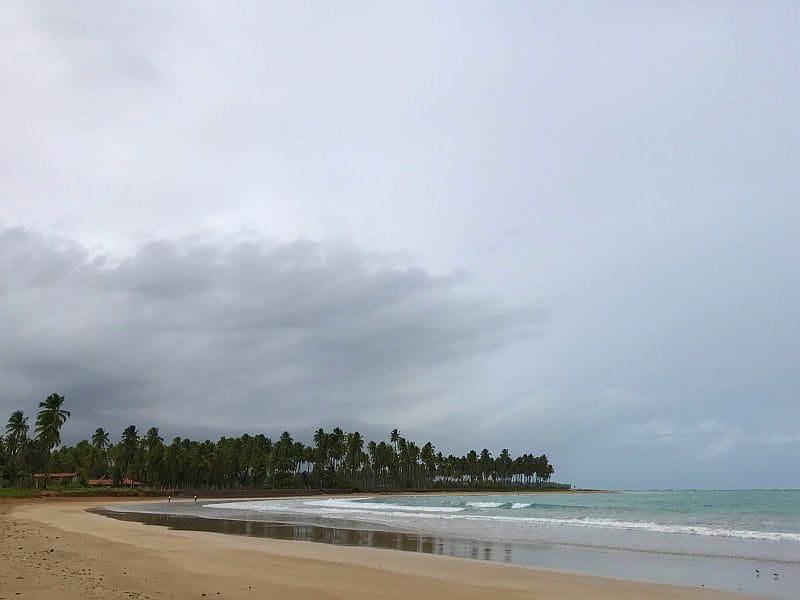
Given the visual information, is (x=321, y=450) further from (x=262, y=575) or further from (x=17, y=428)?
(x=262, y=575)

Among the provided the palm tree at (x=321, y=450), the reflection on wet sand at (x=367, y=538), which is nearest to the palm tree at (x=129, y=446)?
the palm tree at (x=321, y=450)

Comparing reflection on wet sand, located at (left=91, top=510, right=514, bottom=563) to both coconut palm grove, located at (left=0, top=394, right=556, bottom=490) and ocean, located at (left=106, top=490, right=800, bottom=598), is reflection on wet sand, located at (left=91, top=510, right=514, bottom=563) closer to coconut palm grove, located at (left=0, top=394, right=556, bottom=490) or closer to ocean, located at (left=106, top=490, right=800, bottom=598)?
ocean, located at (left=106, top=490, right=800, bottom=598)

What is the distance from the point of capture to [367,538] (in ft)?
89.0

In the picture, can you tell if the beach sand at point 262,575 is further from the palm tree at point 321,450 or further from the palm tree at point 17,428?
the palm tree at point 321,450

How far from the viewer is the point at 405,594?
13.2 metres

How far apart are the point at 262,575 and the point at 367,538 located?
1259cm

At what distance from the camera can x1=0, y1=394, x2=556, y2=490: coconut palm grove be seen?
91.8 meters

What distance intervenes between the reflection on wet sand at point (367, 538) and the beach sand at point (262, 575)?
2.06 metres

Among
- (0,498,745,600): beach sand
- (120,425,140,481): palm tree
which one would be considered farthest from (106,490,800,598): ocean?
(120,425,140,481): palm tree

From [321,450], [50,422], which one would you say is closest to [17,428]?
[50,422]

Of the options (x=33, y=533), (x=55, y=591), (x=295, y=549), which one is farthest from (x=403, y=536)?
(x=55, y=591)

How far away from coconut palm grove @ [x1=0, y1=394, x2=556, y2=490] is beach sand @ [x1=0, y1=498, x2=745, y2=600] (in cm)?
6919

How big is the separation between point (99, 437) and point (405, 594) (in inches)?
5472

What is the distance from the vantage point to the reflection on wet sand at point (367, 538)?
73.2ft
